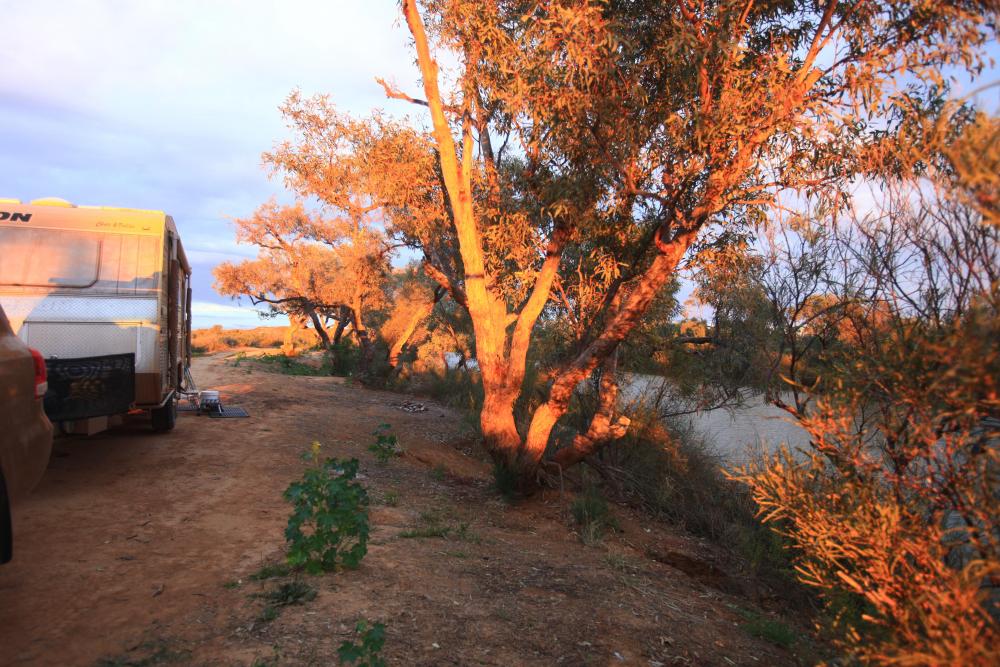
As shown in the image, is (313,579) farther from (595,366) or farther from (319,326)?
(319,326)

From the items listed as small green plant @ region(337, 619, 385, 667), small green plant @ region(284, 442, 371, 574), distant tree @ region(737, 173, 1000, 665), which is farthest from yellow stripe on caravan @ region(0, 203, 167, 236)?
distant tree @ region(737, 173, 1000, 665)

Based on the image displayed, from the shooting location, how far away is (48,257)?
7.14 metres

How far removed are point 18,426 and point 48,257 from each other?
14.1ft

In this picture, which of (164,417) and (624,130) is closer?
(624,130)

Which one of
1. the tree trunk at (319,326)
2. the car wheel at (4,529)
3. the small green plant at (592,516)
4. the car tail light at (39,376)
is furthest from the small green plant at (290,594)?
the tree trunk at (319,326)

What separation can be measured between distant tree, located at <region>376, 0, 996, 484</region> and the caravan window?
3.94m

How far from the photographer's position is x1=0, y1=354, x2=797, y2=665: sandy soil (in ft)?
11.4

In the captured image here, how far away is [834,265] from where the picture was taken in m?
4.26

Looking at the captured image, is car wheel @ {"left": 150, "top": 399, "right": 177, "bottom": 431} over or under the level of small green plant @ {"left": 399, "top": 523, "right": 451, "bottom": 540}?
over

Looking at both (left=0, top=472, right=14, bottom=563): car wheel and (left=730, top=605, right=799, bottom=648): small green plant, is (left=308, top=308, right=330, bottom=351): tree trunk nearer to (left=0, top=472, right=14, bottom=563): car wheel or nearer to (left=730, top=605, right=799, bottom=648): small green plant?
(left=0, top=472, right=14, bottom=563): car wheel

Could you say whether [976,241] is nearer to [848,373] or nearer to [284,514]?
[848,373]

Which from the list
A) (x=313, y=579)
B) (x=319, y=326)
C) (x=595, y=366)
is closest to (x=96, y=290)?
(x=313, y=579)

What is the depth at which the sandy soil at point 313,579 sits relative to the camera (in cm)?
346

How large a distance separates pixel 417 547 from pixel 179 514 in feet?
7.35
